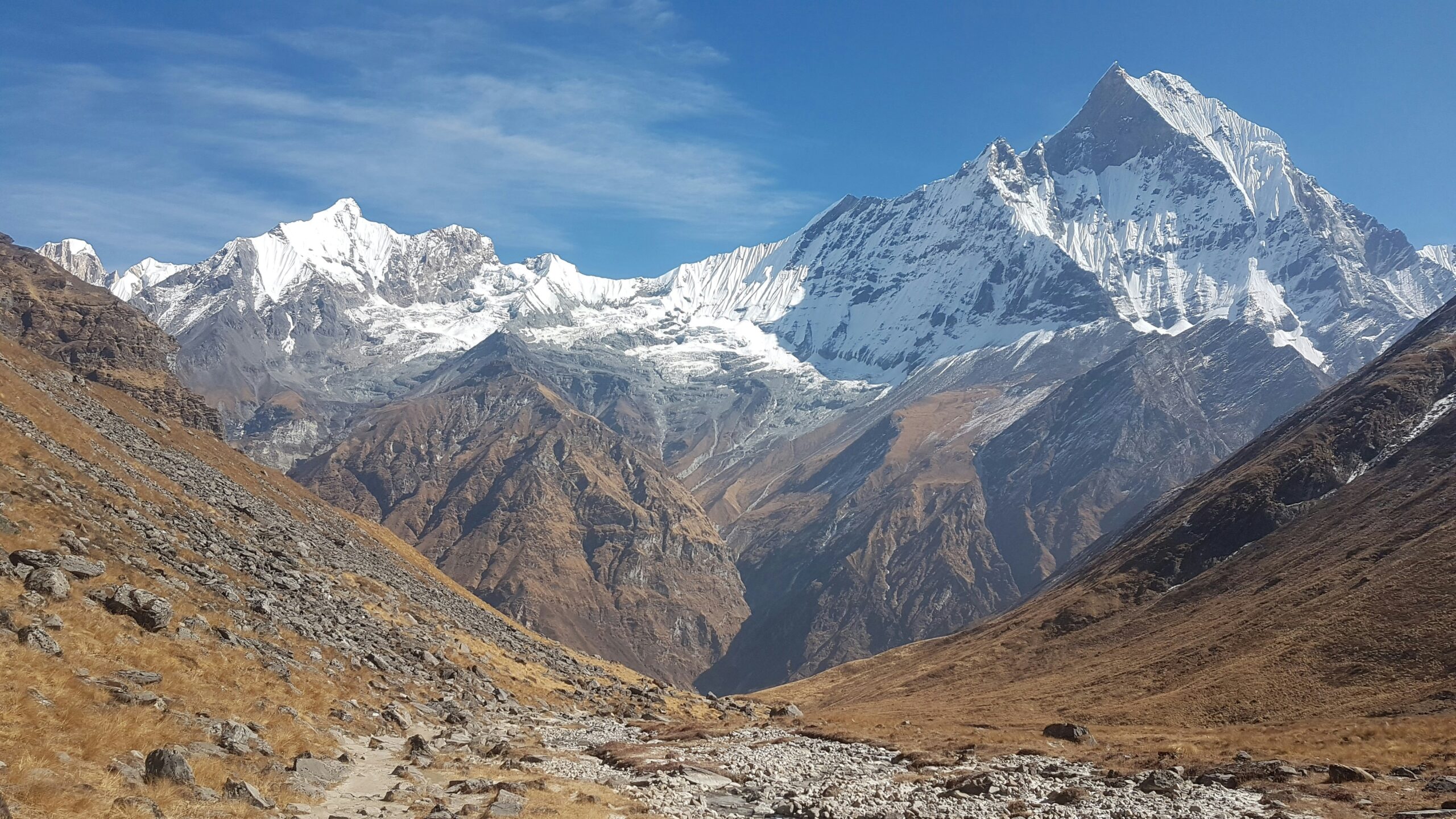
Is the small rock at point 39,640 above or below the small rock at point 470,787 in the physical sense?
below

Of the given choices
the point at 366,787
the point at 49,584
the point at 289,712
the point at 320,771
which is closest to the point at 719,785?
the point at 366,787

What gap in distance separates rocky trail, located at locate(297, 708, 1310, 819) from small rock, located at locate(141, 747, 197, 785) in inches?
139

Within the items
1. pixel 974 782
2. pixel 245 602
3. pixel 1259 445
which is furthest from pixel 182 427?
pixel 1259 445

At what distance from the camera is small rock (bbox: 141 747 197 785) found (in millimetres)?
24422

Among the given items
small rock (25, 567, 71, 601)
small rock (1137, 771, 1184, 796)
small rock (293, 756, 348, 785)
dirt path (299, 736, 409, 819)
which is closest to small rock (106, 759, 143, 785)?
dirt path (299, 736, 409, 819)

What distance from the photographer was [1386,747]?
154ft

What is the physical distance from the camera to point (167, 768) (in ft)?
81.0

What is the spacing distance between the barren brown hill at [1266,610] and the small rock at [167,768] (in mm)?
54816

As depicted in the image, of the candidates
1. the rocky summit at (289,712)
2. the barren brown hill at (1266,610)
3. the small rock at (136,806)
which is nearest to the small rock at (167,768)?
the rocky summit at (289,712)

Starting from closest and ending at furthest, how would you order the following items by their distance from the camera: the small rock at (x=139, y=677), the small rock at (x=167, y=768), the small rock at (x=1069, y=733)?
1. the small rock at (x=167, y=768)
2. the small rock at (x=139, y=677)
3. the small rock at (x=1069, y=733)

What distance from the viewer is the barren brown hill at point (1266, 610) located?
78750 millimetres

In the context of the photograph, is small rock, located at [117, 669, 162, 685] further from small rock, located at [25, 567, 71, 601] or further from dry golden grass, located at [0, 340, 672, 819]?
small rock, located at [25, 567, 71, 601]

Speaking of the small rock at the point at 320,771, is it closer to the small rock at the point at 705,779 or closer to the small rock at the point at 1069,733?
the small rock at the point at 705,779

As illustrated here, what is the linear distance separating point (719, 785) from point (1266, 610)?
303ft
